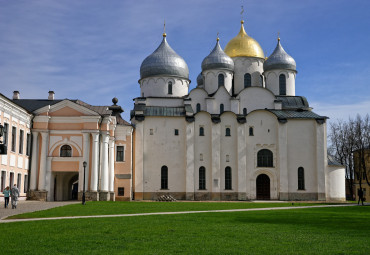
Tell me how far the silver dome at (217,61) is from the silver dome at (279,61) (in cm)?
417

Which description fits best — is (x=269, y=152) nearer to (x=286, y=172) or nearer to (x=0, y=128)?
(x=286, y=172)

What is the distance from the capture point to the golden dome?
5358 cm

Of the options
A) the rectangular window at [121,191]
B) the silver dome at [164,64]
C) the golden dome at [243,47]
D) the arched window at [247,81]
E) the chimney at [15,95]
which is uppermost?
the golden dome at [243,47]

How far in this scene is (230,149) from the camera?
47.7 meters

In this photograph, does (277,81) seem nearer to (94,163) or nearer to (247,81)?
(247,81)

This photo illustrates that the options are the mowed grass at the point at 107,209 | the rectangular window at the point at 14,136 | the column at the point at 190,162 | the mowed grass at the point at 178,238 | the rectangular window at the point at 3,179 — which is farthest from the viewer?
the column at the point at 190,162

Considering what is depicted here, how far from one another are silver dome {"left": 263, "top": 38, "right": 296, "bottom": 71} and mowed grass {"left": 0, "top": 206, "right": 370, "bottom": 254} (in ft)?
124

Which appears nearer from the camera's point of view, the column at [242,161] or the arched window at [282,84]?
the column at [242,161]

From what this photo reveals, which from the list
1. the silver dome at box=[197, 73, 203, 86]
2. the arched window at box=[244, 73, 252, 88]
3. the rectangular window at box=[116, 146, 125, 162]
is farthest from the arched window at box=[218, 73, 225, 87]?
the rectangular window at box=[116, 146, 125, 162]

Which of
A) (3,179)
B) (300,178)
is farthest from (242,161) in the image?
(3,179)

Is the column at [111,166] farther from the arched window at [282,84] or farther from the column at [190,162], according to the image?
the arched window at [282,84]

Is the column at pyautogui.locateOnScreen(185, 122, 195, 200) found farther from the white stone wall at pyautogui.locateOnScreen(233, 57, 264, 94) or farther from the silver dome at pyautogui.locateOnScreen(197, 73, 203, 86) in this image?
the silver dome at pyautogui.locateOnScreen(197, 73, 203, 86)

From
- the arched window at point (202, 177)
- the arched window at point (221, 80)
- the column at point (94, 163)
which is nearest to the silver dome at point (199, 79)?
the arched window at point (221, 80)

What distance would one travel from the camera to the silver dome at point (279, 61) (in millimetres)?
52281
